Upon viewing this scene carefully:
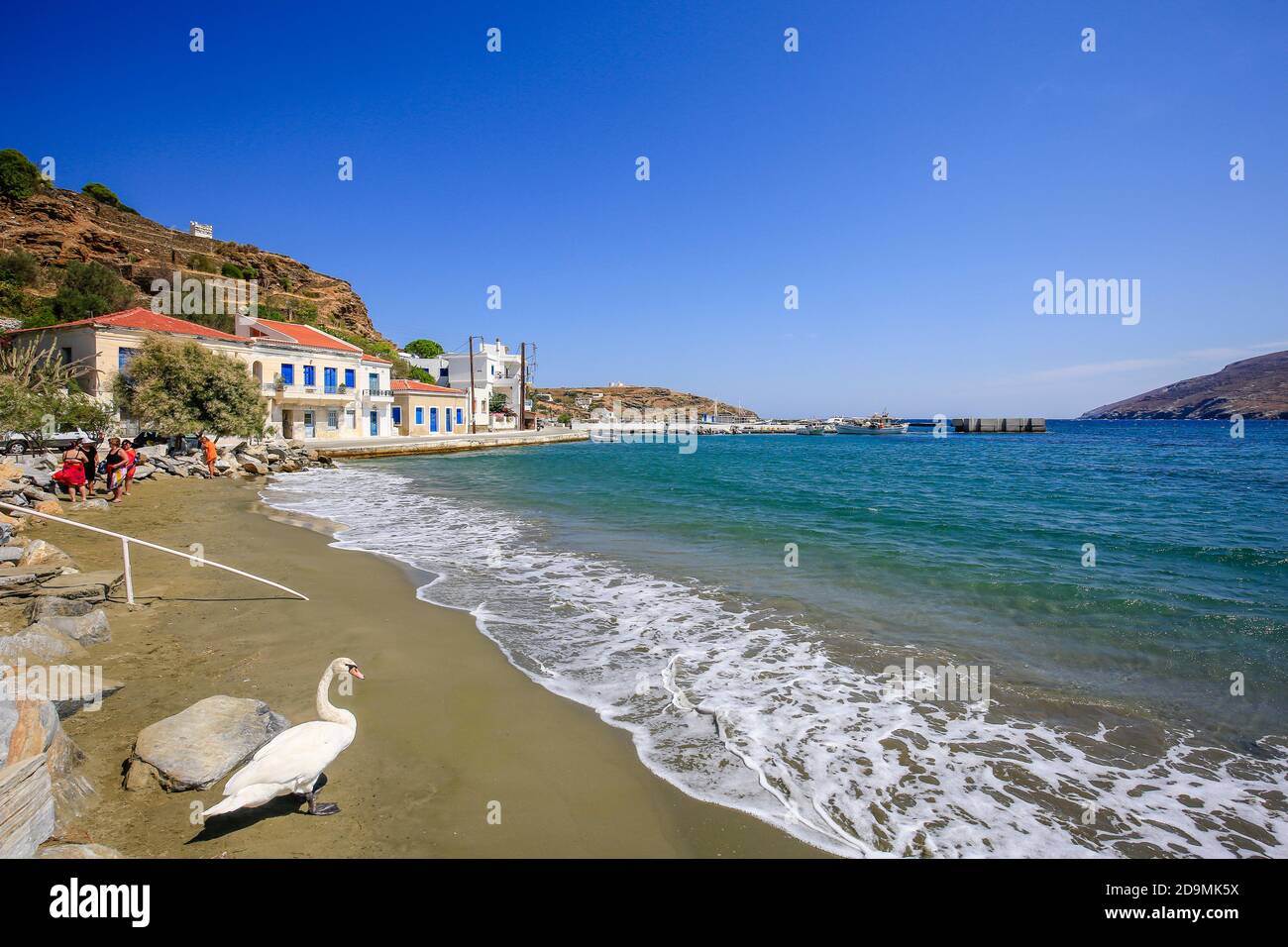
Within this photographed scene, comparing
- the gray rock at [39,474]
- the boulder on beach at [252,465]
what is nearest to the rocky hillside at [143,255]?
the boulder on beach at [252,465]

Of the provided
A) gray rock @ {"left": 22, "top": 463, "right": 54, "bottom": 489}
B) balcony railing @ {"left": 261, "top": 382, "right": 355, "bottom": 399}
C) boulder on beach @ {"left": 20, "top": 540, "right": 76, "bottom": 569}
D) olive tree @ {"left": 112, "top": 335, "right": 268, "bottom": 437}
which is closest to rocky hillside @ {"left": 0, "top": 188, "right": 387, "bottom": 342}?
balcony railing @ {"left": 261, "top": 382, "right": 355, "bottom": 399}

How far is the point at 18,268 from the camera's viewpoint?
140ft

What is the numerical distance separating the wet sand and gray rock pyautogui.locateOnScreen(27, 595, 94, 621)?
28 cm

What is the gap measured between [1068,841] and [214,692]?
6769mm

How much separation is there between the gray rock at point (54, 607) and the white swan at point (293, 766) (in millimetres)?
4515

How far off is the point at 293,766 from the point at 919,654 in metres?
6.46

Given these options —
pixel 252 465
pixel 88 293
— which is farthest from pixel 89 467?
pixel 88 293

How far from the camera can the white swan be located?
10.9 ft

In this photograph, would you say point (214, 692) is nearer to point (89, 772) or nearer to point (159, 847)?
point (89, 772)

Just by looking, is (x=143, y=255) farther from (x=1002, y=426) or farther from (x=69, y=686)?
(x=1002, y=426)

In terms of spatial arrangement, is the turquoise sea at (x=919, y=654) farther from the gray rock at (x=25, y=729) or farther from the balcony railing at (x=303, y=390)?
the balcony railing at (x=303, y=390)

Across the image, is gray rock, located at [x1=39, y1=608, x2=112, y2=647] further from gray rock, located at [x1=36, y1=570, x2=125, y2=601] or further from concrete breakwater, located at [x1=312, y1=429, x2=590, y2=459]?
concrete breakwater, located at [x1=312, y1=429, x2=590, y2=459]

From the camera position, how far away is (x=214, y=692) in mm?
5164

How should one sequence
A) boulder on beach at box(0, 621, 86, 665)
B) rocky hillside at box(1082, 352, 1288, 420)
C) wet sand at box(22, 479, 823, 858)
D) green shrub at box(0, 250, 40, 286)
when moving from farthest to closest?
rocky hillside at box(1082, 352, 1288, 420), green shrub at box(0, 250, 40, 286), boulder on beach at box(0, 621, 86, 665), wet sand at box(22, 479, 823, 858)
